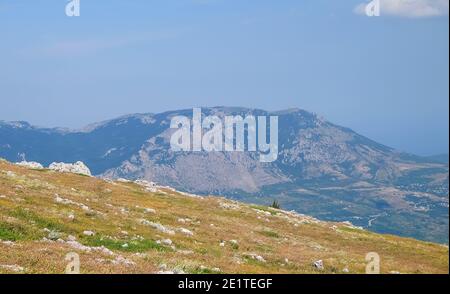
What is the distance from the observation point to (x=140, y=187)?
84875mm

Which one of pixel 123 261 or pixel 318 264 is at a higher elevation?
pixel 123 261

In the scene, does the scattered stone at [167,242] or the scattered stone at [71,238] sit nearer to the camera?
the scattered stone at [71,238]

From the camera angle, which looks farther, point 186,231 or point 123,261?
point 186,231

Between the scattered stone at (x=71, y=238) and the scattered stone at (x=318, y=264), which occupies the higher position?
the scattered stone at (x=71, y=238)

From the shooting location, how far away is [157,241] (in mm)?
34312

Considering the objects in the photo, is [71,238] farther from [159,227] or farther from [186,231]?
[186,231]

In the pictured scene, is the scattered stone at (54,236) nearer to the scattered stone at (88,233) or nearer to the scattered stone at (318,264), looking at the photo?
the scattered stone at (88,233)

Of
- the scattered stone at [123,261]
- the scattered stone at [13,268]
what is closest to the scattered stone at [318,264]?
the scattered stone at [123,261]

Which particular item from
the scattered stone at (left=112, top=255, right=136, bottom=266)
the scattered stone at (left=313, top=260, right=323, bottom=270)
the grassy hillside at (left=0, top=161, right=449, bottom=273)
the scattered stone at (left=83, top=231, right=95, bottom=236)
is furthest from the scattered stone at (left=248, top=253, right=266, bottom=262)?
the scattered stone at (left=112, top=255, right=136, bottom=266)

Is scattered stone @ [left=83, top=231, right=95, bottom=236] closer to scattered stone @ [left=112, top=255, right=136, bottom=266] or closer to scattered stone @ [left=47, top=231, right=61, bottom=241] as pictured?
scattered stone @ [left=47, top=231, right=61, bottom=241]

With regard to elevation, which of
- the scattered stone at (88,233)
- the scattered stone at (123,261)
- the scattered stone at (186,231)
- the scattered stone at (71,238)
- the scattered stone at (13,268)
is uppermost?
the scattered stone at (13,268)

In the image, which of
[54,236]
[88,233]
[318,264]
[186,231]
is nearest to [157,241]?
[88,233]

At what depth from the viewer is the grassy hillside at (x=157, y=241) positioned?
25.0 metres
